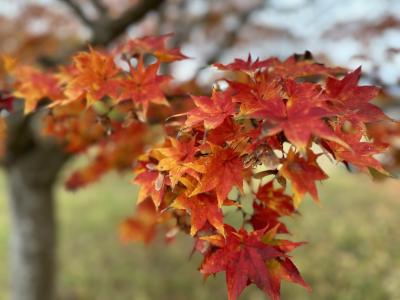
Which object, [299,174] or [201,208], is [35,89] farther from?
[299,174]

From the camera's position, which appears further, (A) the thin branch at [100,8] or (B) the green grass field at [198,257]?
(B) the green grass field at [198,257]

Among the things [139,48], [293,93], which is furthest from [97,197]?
[293,93]

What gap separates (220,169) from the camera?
3.53 ft

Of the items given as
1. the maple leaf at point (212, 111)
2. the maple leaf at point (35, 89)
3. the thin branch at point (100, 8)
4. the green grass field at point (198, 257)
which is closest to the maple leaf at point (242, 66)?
the maple leaf at point (212, 111)

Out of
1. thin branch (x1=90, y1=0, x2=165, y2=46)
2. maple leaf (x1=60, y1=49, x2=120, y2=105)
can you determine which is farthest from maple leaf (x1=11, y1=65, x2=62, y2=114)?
thin branch (x1=90, y1=0, x2=165, y2=46)

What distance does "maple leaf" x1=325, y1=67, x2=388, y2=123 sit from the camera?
1166 mm

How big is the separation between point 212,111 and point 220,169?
0.49 ft

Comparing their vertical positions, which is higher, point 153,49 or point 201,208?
point 153,49

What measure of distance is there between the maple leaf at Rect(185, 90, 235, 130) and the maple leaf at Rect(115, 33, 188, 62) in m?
0.43

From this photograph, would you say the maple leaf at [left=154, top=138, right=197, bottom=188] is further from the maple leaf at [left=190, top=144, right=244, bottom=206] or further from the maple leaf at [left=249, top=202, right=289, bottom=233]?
Result: the maple leaf at [left=249, top=202, right=289, bottom=233]

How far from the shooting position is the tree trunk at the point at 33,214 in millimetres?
3850

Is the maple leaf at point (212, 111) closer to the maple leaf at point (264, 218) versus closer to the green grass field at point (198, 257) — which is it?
the maple leaf at point (264, 218)

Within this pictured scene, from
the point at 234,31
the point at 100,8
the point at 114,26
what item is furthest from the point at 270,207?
the point at 234,31

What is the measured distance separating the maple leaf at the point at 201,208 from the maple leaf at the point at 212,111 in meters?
0.20
